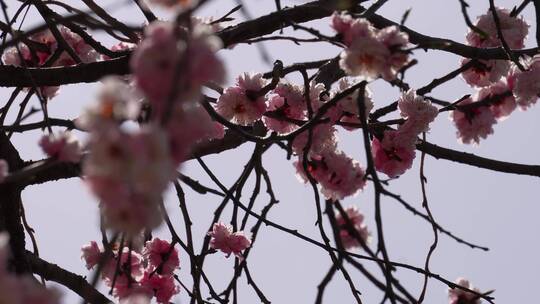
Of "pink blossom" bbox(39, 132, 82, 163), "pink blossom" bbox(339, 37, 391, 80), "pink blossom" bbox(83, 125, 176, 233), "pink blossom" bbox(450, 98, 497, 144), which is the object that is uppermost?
"pink blossom" bbox(450, 98, 497, 144)

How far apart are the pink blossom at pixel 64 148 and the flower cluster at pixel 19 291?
194 millimetres

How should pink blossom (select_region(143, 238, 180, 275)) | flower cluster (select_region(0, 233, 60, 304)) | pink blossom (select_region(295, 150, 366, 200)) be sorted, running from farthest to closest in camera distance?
pink blossom (select_region(143, 238, 180, 275))
pink blossom (select_region(295, 150, 366, 200))
flower cluster (select_region(0, 233, 60, 304))

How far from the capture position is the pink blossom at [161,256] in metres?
2.99

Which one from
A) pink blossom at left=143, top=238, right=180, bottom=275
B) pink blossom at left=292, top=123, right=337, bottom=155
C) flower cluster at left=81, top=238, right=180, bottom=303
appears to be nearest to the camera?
pink blossom at left=292, top=123, right=337, bottom=155

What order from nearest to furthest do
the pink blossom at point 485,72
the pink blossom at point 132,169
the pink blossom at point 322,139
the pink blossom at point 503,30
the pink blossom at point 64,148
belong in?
1. the pink blossom at point 132,169
2. the pink blossom at point 64,148
3. the pink blossom at point 322,139
4. the pink blossom at point 485,72
5. the pink blossom at point 503,30

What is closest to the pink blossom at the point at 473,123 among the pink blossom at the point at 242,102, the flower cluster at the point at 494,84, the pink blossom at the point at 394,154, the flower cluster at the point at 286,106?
the flower cluster at the point at 494,84

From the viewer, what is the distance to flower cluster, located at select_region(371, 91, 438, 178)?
8.84 feet

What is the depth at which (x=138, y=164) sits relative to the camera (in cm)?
83

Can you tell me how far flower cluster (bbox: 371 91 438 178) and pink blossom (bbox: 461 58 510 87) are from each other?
0.19 metres

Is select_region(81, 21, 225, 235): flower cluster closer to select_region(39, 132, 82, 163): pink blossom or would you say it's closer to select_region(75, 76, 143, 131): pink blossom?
select_region(75, 76, 143, 131): pink blossom

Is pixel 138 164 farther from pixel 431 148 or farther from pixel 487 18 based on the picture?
pixel 431 148

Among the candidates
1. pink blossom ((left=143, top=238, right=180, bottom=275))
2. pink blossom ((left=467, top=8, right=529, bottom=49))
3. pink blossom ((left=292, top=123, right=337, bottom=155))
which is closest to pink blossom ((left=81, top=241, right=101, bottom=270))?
pink blossom ((left=143, top=238, right=180, bottom=275))

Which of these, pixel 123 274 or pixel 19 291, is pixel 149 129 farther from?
pixel 123 274

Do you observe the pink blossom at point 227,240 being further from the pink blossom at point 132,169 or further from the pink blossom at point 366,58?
the pink blossom at point 132,169
